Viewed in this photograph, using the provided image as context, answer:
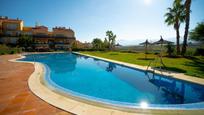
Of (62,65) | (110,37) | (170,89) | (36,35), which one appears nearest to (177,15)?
(170,89)

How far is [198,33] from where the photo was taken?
25594 mm

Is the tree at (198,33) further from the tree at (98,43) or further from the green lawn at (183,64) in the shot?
the tree at (98,43)

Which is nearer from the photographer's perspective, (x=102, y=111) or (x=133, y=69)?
(x=102, y=111)

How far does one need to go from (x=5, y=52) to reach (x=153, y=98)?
28.9m

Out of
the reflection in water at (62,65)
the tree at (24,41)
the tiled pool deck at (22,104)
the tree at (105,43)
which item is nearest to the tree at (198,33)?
the reflection in water at (62,65)

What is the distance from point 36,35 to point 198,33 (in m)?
43.6

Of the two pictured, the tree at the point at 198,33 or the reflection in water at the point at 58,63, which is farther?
the tree at the point at 198,33

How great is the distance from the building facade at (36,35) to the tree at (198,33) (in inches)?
1328

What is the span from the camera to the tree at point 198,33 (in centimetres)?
2495

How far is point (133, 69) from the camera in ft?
37.9

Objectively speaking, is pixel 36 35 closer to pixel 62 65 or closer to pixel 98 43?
pixel 98 43

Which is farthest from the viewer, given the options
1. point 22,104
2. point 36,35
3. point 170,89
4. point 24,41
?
point 36,35

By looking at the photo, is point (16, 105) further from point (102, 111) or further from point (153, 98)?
point (153, 98)

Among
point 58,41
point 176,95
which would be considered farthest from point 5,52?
point 176,95
